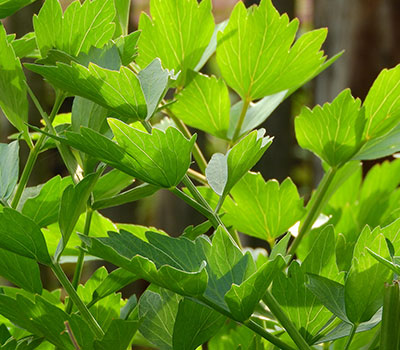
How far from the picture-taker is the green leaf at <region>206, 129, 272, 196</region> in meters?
0.23

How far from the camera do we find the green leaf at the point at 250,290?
0.20 m

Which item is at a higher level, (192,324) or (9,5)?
(9,5)

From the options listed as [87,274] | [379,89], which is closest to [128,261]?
[379,89]

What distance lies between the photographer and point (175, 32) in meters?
0.30

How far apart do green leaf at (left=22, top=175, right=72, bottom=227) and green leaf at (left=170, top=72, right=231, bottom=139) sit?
80 millimetres

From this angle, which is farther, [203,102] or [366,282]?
[203,102]

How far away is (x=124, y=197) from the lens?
0.86 ft

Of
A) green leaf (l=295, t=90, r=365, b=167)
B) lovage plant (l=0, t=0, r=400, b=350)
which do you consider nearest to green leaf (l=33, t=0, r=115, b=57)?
lovage plant (l=0, t=0, r=400, b=350)

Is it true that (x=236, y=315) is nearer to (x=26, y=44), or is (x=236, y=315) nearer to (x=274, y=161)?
(x=26, y=44)

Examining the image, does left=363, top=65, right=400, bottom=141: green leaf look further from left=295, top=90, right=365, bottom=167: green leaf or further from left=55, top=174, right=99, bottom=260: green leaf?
left=55, top=174, right=99, bottom=260: green leaf

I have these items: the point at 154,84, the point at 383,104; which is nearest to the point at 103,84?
the point at 154,84

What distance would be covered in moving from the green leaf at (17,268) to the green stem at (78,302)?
0.06ft

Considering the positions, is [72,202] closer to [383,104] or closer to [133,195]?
[133,195]

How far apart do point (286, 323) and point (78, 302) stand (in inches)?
2.8
